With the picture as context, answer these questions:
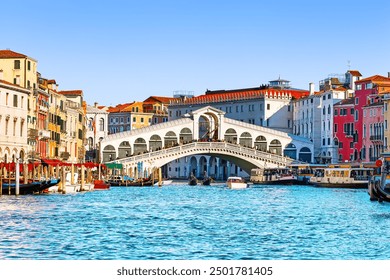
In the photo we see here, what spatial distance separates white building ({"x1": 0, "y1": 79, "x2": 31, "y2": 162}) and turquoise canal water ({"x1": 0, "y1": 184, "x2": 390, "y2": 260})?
5286 millimetres

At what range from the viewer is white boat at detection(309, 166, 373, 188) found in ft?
131

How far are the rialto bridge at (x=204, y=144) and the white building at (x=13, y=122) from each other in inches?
498

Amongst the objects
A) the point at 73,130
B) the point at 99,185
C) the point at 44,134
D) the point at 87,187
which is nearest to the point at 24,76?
the point at 44,134

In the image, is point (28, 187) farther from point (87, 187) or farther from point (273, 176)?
point (273, 176)

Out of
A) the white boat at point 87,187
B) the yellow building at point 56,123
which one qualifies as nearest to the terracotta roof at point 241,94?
the yellow building at point 56,123

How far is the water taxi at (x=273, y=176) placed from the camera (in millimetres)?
45906

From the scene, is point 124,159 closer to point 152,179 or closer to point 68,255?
point 152,179

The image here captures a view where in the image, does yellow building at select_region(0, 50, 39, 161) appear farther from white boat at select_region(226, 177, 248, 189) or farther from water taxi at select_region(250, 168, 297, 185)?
water taxi at select_region(250, 168, 297, 185)

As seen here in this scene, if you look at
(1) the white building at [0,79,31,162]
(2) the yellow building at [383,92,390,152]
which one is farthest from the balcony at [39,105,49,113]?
(2) the yellow building at [383,92,390,152]

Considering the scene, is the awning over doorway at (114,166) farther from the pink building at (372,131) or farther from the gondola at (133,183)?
the pink building at (372,131)

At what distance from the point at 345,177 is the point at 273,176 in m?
6.33

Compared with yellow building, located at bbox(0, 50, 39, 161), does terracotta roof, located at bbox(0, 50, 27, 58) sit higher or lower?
higher

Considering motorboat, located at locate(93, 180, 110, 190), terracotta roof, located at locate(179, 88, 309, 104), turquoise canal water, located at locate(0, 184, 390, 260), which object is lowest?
turquoise canal water, located at locate(0, 184, 390, 260)
